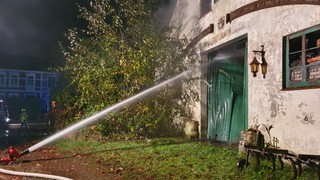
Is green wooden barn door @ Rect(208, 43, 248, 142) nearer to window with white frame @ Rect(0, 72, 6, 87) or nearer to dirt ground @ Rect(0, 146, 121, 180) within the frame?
dirt ground @ Rect(0, 146, 121, 180)

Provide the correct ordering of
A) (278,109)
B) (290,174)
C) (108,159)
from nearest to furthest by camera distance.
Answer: (290,174) → (278,109) → (108,159)

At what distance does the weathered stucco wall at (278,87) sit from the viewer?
25.4 ft

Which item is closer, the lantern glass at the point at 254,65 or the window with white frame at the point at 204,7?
the lantern glass at the point at 254,65

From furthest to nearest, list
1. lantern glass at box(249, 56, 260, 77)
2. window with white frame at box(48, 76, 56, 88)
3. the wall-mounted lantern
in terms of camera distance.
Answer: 1. window with white frame at box(48, 76, 56, 88)
2. lantern glass at box(249, 56, 260, 77)
3. the wall-mounted lantern

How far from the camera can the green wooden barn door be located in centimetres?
1199

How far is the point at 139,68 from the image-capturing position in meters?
14.2

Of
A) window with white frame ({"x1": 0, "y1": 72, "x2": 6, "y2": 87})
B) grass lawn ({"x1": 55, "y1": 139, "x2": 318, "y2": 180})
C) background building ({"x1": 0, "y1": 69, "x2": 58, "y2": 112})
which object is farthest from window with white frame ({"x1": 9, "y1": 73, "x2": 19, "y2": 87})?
grass lawn ({"x1": 55, "y1": 139, "x2": 318, "y2": 180})

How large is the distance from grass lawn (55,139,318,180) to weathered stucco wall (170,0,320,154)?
0.91m

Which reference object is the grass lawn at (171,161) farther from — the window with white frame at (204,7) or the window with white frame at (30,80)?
the window with white frame at (30,80)

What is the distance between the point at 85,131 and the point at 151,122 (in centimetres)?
326

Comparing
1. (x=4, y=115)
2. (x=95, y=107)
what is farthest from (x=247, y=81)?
(x=4, y=115)

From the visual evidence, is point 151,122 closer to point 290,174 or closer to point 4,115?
point 290,174

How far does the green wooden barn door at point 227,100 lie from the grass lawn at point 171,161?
109 centimetres

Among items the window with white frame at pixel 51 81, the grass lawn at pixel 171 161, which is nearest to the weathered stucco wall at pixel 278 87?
the grass lawn at pixel 171 161
